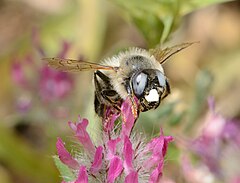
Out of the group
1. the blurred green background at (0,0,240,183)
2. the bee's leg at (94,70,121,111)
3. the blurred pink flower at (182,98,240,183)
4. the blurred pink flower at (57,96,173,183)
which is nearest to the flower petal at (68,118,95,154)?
the blurred pink flower at (57,96,173,183)

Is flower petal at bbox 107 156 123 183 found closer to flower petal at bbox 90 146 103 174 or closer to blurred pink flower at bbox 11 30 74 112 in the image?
flower petal at bbox 90 146 103 174

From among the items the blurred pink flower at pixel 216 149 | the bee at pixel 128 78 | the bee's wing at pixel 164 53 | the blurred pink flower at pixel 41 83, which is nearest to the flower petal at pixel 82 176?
the bee at pixel 128 78

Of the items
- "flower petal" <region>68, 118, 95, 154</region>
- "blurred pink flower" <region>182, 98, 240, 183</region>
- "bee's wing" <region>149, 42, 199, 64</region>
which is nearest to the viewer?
"flower petal" <region>68, 118, 95, 154</region>

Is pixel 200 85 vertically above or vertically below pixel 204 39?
below

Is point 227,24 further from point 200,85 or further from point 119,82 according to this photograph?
point 119,82

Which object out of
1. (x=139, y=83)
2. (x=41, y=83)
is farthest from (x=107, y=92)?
(x=41, y=83)

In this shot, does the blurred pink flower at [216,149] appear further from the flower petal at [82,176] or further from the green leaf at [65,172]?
the flower petal at [82,176]

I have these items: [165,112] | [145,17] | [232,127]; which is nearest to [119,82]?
[145,17]
